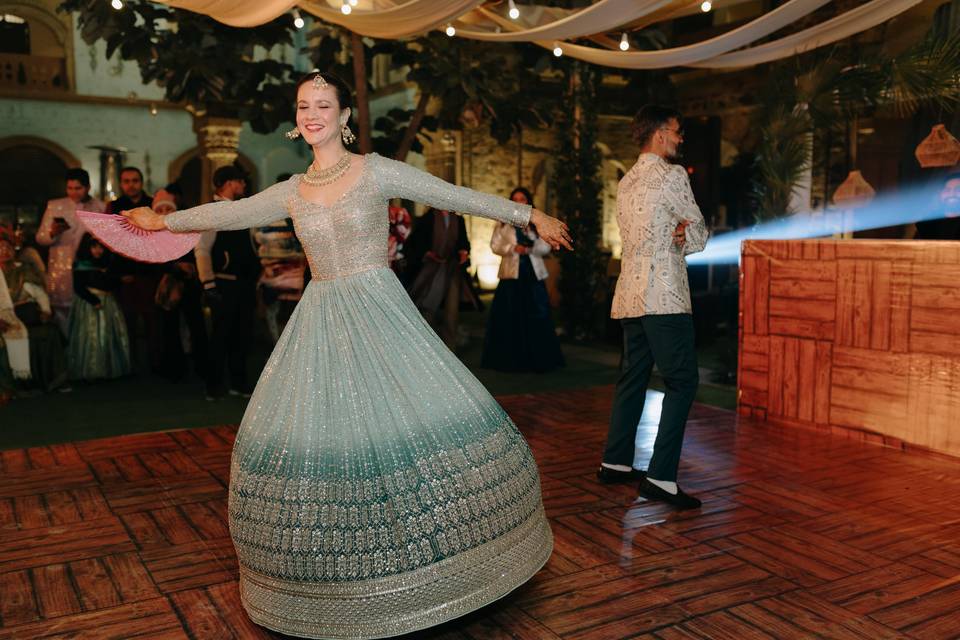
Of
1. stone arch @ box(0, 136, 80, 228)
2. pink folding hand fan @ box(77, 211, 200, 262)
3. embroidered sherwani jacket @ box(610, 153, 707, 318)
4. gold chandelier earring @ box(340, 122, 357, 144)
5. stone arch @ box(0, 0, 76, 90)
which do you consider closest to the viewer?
gold chandelier earring @ box(340, 122, 357, 144)

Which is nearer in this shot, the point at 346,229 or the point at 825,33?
the point at 346,229

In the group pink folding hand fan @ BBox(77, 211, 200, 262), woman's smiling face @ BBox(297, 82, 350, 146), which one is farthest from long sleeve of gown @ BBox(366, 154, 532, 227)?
pink folding hand fan @ BBox(77, 211, 200, 262)

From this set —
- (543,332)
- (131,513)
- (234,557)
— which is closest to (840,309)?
(543,332)

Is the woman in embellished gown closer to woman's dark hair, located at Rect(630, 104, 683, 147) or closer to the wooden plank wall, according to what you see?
woman's dark hair, located at Rect(630, 104, 683, 147)

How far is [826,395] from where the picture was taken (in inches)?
181

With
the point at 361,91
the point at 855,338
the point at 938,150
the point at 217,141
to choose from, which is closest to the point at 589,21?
the point at 855,338

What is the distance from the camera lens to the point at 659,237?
3.38 m

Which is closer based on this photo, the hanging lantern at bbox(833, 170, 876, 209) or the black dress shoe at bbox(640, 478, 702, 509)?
the black dress shoe at bbox(640, 478, 702, 509)

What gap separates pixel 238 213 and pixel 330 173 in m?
0.33

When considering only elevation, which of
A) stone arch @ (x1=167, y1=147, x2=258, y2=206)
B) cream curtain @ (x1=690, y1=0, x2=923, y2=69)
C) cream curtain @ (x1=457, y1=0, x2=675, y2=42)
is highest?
stone arch @ (x1=167, y1=147, x2=258, y2=206)

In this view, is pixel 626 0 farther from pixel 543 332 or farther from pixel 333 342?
pixel 543 332

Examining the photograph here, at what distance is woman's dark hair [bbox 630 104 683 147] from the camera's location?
3428 millimetres

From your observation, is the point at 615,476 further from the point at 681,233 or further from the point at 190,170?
the point at 190,170

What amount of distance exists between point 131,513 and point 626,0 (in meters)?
3.08
